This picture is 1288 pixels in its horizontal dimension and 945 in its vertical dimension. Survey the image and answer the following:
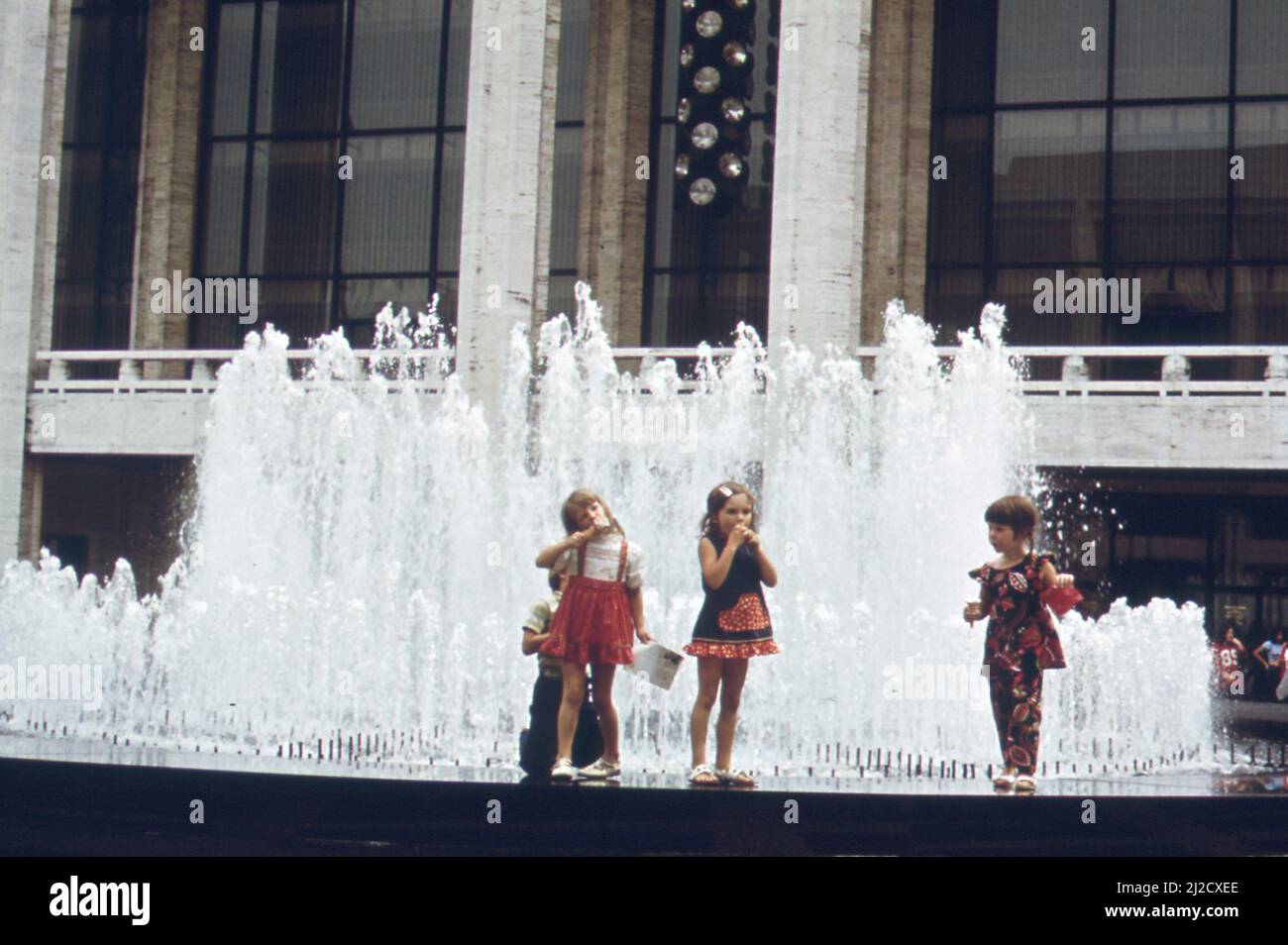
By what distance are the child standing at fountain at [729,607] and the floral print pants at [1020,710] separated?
1102mm

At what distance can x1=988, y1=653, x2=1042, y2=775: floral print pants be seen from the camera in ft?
28.0

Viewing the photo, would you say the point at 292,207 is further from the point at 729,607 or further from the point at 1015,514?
the point at 1015,514

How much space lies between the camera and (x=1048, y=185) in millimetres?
26375

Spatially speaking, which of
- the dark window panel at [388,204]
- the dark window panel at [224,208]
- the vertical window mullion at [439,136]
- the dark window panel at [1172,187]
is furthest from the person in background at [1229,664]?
the dark window panel at [224,208]

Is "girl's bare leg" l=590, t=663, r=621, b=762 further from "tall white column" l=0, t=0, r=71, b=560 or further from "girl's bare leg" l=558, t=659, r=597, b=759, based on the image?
"tall white column" l=0, t=0, r=71, b=560

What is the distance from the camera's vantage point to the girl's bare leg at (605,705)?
28.8 ft

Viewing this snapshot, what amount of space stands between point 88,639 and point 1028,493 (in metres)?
9.86

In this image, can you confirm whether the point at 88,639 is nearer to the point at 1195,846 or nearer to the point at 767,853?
the point at 767,853

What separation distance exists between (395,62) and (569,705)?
21.3m

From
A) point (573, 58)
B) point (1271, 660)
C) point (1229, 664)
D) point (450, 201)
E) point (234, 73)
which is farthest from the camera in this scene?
point (234, 73)

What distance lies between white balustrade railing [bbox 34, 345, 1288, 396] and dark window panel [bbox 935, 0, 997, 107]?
399cm

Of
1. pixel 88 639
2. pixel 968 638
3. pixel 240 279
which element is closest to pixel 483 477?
pixel 88 639

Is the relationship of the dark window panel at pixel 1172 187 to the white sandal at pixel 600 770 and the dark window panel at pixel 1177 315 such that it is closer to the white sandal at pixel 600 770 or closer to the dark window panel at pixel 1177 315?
the dark window panel at pixel 1177 315

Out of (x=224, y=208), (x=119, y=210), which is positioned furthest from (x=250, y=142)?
(x=119, y=210)
